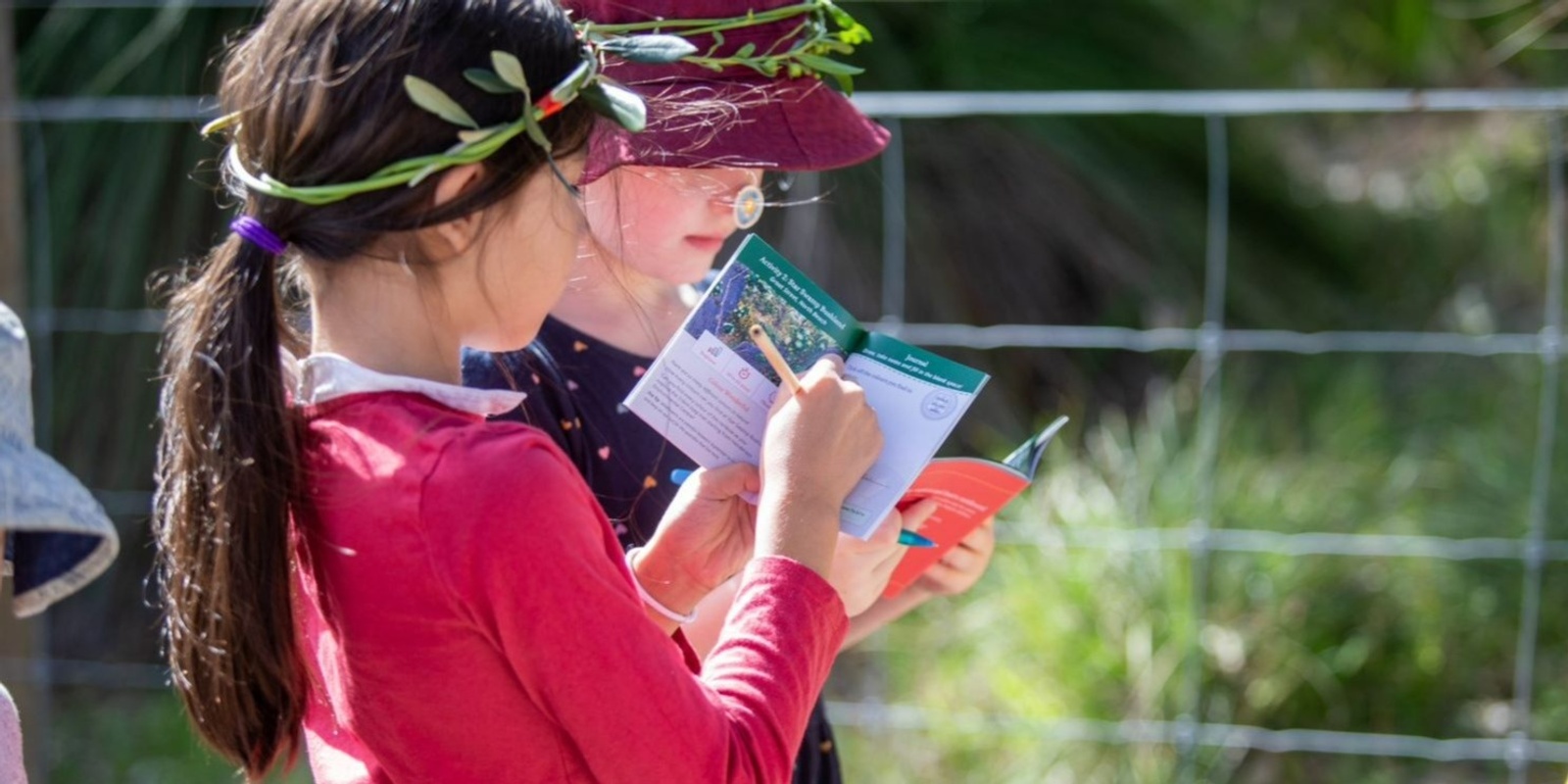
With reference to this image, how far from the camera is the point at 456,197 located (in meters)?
1.05

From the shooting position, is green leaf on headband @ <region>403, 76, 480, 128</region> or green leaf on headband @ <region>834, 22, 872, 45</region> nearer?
green leaf on headband @ <region>403, 76, 480, 128</region>

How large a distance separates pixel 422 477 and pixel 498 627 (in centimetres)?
10

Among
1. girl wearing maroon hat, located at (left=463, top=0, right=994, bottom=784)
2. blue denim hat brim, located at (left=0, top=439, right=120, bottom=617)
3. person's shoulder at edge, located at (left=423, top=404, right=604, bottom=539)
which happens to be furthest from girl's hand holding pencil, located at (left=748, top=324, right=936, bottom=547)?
blue denim hat brim, located at (left=0, top=439, right=120, bottom=617)

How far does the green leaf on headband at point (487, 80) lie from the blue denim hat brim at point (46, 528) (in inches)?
15.5

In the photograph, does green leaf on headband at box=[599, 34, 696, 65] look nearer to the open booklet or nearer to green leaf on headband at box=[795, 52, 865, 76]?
the open booklet

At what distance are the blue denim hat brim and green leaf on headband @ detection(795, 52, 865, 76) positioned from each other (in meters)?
0.73

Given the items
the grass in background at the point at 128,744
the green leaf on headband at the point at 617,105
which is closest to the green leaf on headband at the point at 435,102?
the green leaf on headband at the point at 617,105

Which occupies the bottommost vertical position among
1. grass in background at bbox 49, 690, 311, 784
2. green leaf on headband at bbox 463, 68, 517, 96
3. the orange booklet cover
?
grass in background at bbox 49, 690, 311, 784

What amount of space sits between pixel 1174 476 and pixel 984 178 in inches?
47.2

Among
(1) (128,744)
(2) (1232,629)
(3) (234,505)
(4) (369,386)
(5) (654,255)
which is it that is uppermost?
(5) (654,255)

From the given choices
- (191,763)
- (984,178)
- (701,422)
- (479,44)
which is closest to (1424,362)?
(984,178)

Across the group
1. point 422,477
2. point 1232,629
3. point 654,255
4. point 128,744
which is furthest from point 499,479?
point 128,744

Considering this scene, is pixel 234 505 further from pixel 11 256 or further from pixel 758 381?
pixel 11 256

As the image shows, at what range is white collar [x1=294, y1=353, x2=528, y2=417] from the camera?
1.05 metres
